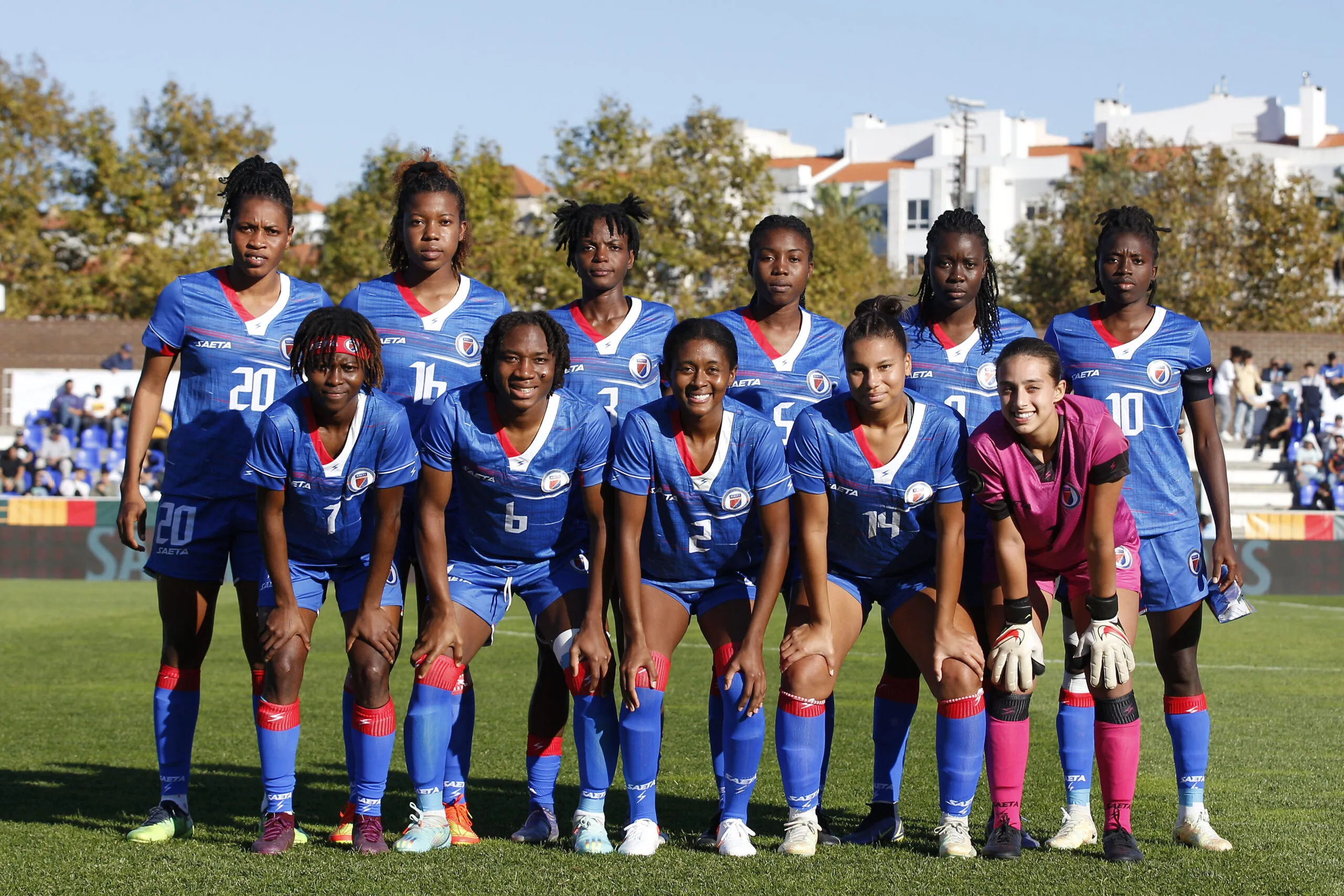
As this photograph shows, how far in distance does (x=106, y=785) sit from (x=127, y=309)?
113ft

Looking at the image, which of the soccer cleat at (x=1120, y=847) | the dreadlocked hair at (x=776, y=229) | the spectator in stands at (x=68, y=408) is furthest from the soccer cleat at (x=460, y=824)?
the spectator in stands at (x=68, y=408)

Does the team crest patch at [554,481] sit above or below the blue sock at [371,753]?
above

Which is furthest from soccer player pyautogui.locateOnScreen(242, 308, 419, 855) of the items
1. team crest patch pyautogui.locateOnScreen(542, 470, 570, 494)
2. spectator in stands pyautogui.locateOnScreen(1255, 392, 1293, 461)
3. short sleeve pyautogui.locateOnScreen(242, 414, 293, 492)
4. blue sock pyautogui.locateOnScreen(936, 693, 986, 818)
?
spectator in stands pyautogui.locateOnScreen(1255, 392, 1293, 461)

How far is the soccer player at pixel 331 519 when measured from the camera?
4.80 m

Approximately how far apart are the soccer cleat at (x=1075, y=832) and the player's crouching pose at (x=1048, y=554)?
11cm

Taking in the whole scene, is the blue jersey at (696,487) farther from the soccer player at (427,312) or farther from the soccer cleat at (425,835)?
the soccer cleat at (425,835)

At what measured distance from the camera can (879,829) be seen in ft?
16.9

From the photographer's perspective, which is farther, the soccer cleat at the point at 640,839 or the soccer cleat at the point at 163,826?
the soccer cleat at the point at 163,826

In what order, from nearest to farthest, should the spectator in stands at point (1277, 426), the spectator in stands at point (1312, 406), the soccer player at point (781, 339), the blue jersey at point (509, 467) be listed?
the blue jersey at point (509, 467) < the soccer player at point (781, 339) < the spectator in stands at point (1312, 406) < the spectator in stands at point (1277, 426)

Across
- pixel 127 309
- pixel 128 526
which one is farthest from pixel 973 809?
pixel 127 309

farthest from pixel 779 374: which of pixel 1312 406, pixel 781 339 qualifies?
pixel 1312 406

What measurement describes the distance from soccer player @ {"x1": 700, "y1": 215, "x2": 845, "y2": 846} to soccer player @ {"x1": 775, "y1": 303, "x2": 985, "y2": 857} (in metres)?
0.45

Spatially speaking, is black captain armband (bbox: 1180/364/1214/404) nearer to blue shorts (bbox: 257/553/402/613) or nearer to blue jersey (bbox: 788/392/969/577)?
blue jersey (bbox: 788/392/969/577)

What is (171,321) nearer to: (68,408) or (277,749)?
(277,749)
